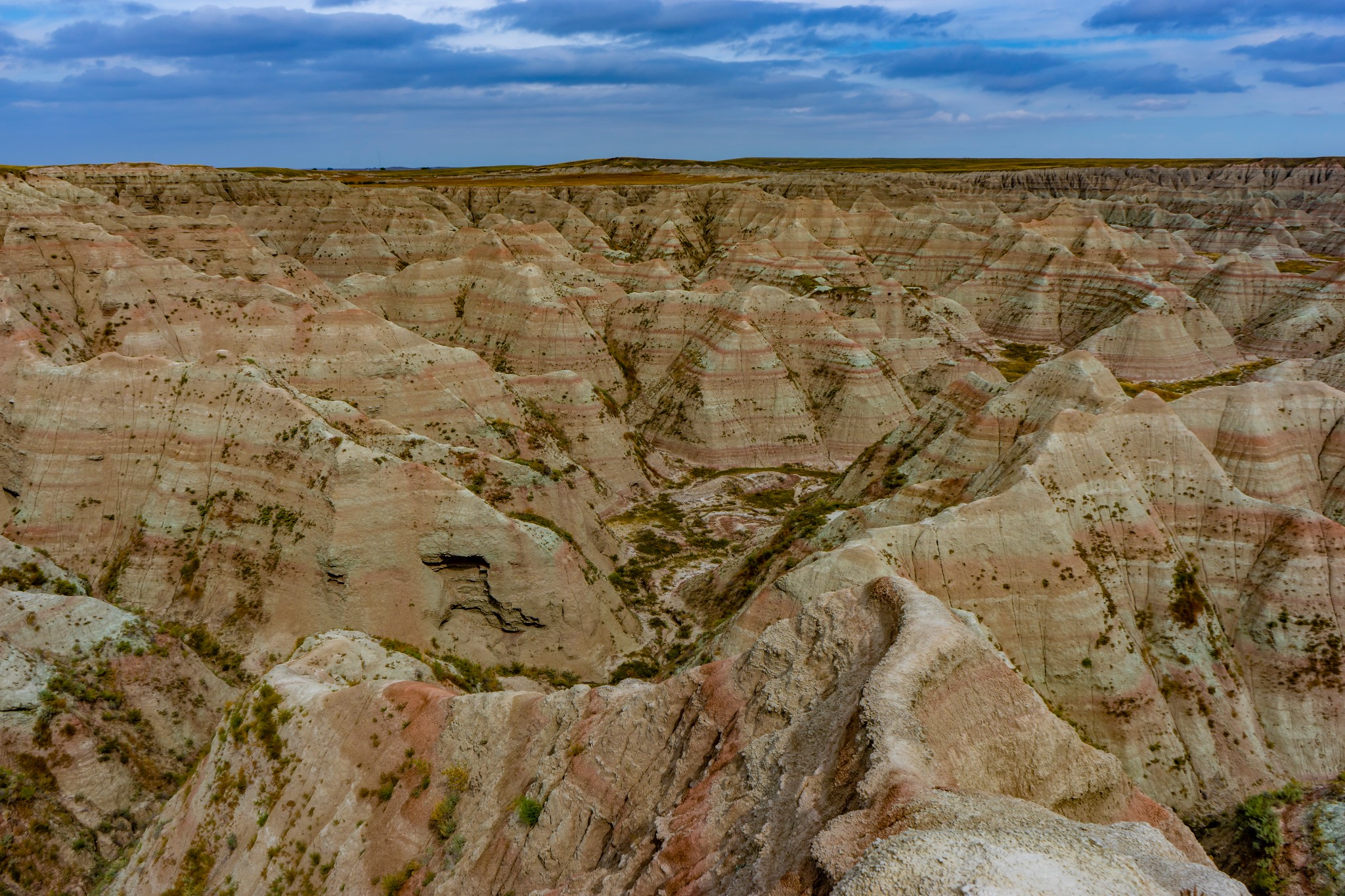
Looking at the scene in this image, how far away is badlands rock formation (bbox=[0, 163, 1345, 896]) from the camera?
48.3 feet

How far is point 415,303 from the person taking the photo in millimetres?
75875

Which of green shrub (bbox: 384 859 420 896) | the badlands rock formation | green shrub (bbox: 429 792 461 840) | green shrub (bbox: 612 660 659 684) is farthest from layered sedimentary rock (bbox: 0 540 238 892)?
green shrub (bbox: 612 660 659 684)

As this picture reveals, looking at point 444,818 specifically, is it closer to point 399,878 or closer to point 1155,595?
point 399,878

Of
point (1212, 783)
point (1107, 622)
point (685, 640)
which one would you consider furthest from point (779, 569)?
point (1212, 783)

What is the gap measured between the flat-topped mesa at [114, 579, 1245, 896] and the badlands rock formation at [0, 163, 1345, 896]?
10 centimetres

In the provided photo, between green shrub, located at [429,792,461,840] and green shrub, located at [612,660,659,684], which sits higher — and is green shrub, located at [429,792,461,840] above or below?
above

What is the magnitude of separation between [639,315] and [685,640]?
49.8m

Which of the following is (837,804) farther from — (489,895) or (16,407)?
(16,407)

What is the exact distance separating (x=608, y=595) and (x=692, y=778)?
24246 millimetres

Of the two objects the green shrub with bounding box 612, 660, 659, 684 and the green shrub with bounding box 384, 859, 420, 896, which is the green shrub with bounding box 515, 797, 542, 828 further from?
the green shrub with bounding box 612, 660, 659, 684

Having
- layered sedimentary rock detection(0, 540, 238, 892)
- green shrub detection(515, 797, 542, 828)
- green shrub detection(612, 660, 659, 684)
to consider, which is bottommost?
green shrub detection(612, 660, 659, 684)

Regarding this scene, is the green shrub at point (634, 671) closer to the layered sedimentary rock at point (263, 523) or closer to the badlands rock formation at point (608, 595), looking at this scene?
the badlands rock formation at point (608, 595)

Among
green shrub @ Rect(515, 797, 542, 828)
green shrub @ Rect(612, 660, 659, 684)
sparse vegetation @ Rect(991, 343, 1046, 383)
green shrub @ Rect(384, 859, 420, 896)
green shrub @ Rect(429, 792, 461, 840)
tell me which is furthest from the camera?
sparse vegetation @ Rect(991, 343, 1046, 383)

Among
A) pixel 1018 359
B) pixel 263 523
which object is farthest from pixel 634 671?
pixel 1018 359
